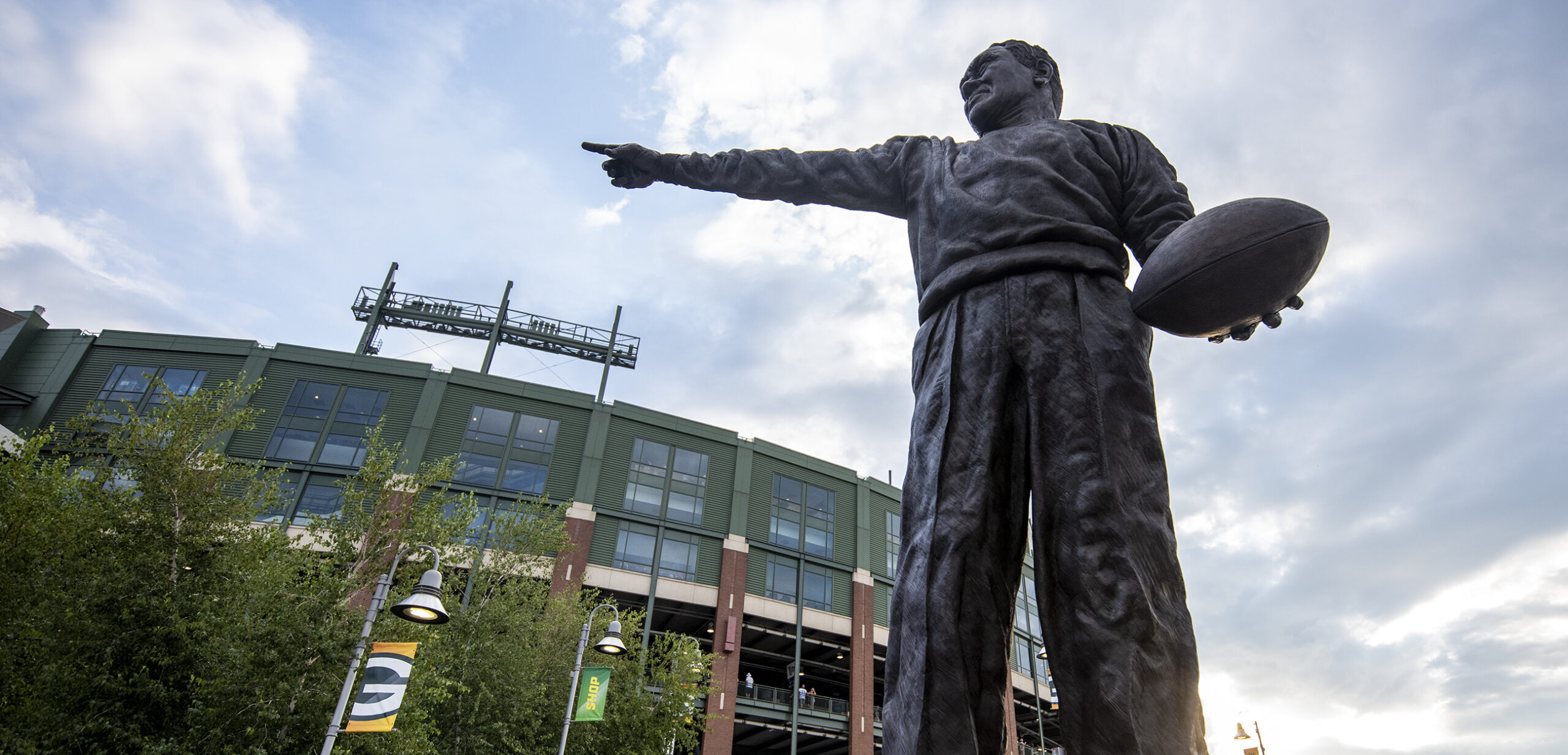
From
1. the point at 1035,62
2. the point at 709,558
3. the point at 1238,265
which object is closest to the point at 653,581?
the point at 709,558

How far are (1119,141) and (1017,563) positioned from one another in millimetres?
1480

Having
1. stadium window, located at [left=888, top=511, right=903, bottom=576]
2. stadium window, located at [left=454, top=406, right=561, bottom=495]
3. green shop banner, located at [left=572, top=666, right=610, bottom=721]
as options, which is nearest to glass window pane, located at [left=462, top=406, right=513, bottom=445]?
stadium window, located at [left=454, top=406, right=561, bottom=495]

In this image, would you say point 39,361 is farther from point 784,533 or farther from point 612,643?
point 612,643

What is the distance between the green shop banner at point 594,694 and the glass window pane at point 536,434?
18.7 meters

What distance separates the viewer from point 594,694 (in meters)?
16.5

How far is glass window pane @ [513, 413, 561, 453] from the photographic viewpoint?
3434 cm

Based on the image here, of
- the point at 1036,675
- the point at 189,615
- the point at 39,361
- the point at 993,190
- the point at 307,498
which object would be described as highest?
the point at 39,361

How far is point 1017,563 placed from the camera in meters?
2.24

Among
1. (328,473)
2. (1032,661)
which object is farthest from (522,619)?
(1032,661)

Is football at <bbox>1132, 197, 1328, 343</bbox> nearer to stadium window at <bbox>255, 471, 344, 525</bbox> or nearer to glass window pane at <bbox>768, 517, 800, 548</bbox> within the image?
stadium window at <bbox>255, 471, 344, 525</bbox>

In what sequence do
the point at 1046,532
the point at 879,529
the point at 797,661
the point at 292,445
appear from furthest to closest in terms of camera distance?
the point at 879,529 < the point at 797,661 < the point at 292,445 < the point at 1046,532

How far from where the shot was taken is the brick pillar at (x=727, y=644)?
101ft

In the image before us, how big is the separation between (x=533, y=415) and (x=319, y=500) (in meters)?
8.68

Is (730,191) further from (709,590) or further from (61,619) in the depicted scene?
(709,590)
